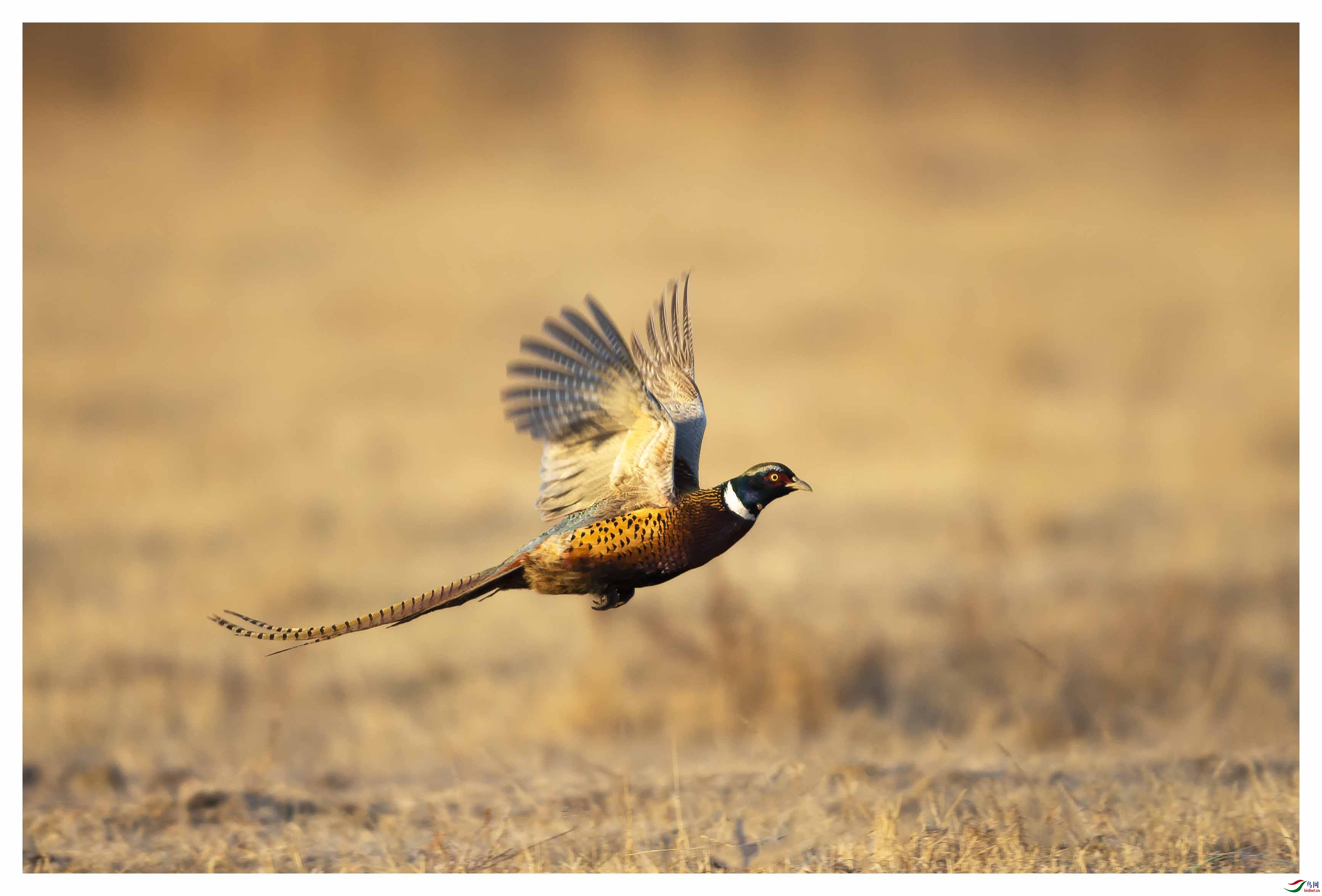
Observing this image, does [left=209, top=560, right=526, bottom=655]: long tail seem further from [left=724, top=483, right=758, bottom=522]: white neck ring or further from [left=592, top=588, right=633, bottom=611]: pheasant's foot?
[left=724, top=483, right=758, bottom=522]: white neck ring

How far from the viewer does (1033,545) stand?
11.0 m

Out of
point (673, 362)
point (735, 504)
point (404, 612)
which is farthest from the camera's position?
point (673, 362)

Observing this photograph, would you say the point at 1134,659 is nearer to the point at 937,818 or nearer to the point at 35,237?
the point at 937,818

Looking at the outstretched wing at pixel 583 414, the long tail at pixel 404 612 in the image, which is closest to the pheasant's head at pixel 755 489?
the outstretched wing at pixel 583 414

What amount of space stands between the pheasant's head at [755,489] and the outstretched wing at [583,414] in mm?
354

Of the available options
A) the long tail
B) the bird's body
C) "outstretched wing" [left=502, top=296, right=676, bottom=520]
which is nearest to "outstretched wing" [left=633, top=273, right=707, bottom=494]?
"outstretched wing" [left=502, top=296, right=676, bottom=520]

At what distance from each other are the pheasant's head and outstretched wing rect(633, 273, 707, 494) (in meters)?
0.56

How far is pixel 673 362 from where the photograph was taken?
17.6 ft

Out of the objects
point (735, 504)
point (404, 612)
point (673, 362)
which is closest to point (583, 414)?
point (673, 362)

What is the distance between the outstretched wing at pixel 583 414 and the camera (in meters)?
4.84

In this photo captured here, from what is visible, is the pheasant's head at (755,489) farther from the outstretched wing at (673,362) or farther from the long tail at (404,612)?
the long tail at (404,612)

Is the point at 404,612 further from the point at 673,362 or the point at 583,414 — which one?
the point at 673,362

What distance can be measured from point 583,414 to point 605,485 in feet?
0.79

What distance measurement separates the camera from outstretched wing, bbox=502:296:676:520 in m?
4.84
